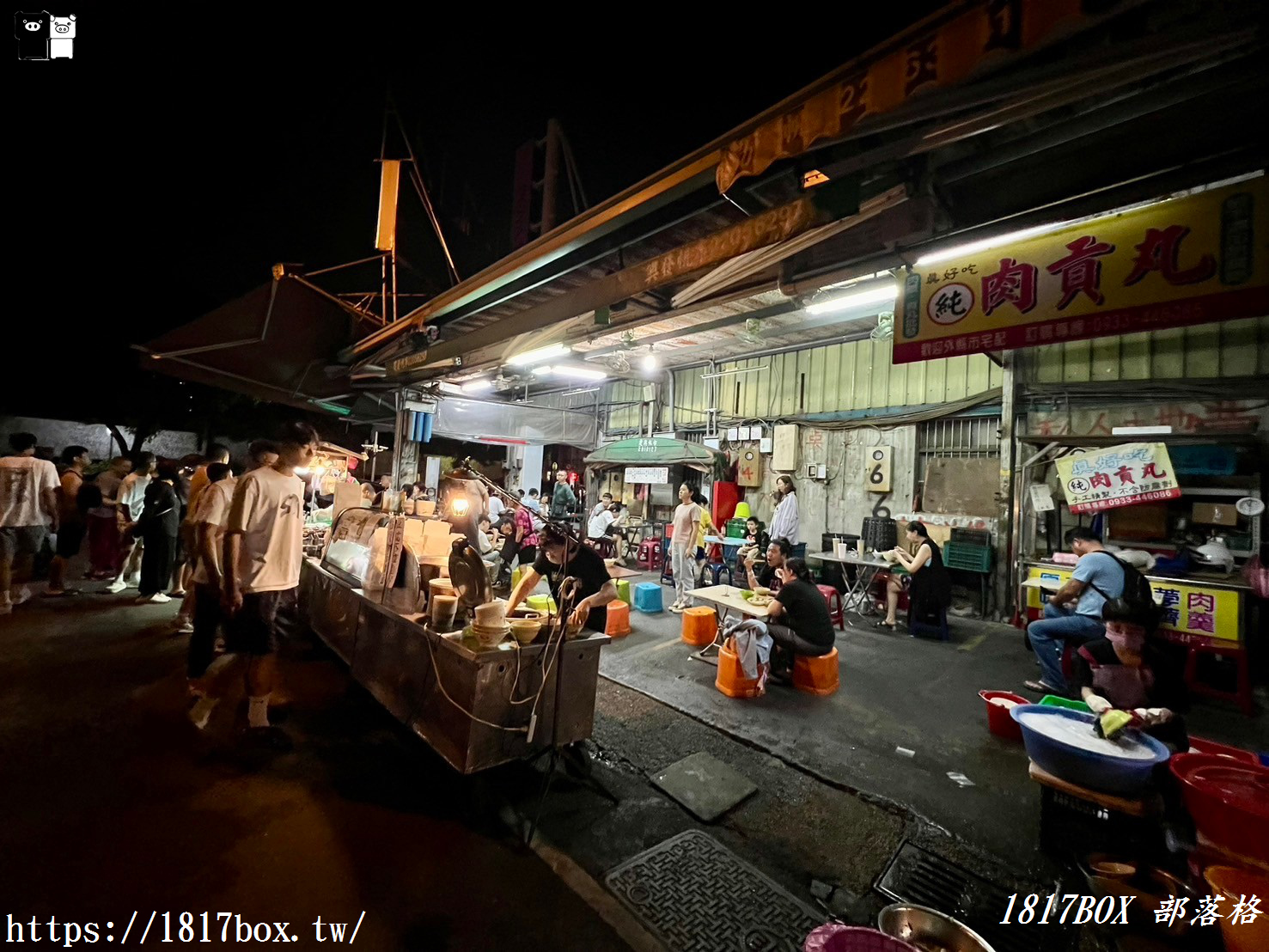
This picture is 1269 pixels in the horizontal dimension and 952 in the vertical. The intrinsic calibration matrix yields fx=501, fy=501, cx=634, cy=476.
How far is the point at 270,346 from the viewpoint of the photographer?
8.17 metres

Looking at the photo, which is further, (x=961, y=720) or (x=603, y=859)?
(x=961, y=720)

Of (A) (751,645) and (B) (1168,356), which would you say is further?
(B) (1168,356)

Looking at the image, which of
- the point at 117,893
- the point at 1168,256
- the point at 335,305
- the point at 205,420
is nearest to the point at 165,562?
the point at 335,305

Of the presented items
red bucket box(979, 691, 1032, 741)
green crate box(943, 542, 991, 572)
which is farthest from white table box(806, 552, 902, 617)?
A: red bucket box(979, 691, 1032, 741)

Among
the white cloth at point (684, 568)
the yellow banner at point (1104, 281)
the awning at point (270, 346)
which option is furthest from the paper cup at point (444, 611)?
the awning at point (270, 346)

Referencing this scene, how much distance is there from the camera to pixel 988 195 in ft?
11.1

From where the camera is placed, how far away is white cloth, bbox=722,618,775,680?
555 centimetres

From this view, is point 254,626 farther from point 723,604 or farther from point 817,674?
point 817,674

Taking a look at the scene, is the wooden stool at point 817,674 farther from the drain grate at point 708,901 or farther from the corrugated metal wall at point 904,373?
the corrugated metal wall at point 904,373

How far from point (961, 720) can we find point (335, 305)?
10.8 metres

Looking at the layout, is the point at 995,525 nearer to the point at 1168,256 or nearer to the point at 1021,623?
the point at 1021,623

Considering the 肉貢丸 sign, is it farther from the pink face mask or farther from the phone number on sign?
the phone number on sign

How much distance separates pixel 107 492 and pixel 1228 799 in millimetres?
14064

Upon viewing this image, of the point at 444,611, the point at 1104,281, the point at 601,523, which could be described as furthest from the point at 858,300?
the point at 601,523
